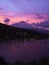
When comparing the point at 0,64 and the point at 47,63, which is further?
the point at 0,64

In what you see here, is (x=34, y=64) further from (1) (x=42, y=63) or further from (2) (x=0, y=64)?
(2) (x=0, y=64)

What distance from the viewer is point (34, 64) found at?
44625 mm

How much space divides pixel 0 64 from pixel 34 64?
38.3 ft

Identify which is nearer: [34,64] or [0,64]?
[34,64]

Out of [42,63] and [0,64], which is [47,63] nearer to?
[42,63]

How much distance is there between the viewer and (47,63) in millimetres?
44844

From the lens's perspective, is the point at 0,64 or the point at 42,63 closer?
the point at 42,63

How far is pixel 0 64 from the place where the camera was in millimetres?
50781

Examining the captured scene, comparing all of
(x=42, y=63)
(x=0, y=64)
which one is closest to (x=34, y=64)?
(x=42, y=63)

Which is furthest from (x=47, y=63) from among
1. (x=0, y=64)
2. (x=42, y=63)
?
(x=0, y=64)

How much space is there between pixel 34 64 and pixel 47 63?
348cm

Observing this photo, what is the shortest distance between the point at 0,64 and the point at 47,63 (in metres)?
14.6

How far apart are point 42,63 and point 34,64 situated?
7.11 ft
